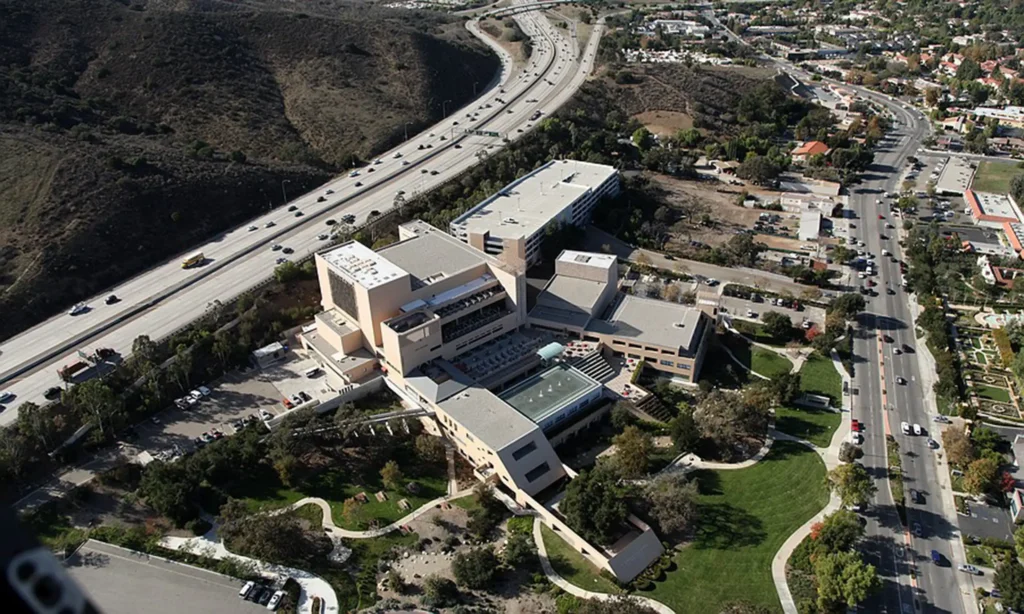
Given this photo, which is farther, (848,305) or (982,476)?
(848,305)

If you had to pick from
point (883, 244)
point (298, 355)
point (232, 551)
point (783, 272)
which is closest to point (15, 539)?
point (232, 551)

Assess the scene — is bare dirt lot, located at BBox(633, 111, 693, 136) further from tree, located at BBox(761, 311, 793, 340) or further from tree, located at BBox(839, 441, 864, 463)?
tree, located at BBox(839, 441, 864, 463)

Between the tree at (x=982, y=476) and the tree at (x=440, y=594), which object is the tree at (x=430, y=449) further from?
the tree at (x=982, y=476)

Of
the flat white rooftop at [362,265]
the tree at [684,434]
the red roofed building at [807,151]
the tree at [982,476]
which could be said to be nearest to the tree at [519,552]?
the tree at [684,434]

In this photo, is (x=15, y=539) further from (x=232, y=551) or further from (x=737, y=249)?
(x=737, y=249)

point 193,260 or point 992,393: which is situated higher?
point 193,260

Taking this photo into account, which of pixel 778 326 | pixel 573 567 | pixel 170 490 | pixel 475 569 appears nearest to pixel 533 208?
pixel 778 326

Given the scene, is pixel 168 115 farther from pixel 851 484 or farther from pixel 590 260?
pixel 851 484
